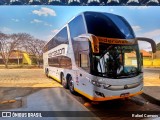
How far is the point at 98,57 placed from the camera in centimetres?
329

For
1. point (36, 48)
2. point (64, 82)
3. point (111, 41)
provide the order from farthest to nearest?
point (64, 82) → point (36, 48) → point (111, 41)

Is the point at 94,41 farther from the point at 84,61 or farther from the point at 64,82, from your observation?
the point at 64,82

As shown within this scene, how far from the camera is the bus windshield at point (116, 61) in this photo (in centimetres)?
329

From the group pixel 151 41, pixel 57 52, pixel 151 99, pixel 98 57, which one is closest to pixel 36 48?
pixel 57 52

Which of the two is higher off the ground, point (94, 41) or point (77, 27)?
point (77, 27)

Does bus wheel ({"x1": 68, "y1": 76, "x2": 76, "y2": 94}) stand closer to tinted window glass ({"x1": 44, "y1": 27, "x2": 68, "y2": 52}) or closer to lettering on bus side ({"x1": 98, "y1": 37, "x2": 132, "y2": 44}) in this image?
tinted window glass ({"x1": 44, "y1": 27, "x2": 68, "y2": 52})

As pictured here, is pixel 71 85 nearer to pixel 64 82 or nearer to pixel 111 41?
pixel 64 82

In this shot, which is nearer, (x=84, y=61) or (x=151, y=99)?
(x=84, y=61)

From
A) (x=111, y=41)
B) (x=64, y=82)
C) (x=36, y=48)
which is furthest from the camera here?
(x=64, y=82)

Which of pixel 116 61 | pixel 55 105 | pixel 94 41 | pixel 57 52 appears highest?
pixel 94 41

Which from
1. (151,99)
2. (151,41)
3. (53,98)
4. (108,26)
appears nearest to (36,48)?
(53,98)

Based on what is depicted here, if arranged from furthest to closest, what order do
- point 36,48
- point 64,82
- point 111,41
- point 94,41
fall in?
point 64,82 → point 36,48 → point 111,41 → point 94,41

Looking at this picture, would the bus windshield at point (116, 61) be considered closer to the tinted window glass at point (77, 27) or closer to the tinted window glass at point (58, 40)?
the tinted window glass at point (77, 27)

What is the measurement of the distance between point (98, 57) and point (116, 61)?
0.83 ft
